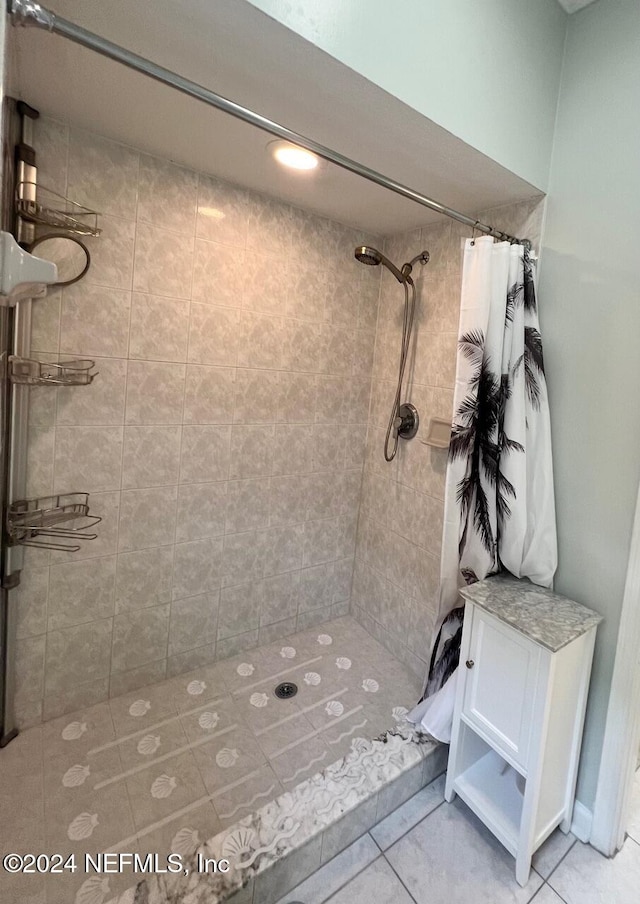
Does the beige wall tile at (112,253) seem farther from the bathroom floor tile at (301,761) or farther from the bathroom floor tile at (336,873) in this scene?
the bathroom floor tile at (336,873)

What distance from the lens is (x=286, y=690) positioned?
6.36 ft

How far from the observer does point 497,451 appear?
4.94ft

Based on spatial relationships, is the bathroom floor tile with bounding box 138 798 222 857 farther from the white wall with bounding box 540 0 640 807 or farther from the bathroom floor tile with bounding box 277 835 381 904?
the white wall with bounding box 540 0 640 807

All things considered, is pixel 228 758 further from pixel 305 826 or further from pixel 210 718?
pixel 305 826

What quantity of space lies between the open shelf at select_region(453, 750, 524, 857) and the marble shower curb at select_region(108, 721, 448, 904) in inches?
5.2

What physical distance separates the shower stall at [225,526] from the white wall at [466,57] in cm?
25

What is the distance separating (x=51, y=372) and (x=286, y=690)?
65.4 inches

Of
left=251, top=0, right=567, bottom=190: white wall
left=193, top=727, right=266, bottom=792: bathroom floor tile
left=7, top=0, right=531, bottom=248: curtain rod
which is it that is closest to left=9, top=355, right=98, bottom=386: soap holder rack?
left=7, top=0, right=531, bottom=248: curtain rod

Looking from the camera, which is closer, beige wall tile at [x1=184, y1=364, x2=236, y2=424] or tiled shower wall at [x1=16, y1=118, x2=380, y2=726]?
tiled shower wall at [x1=16, y1=118, x2=380, y2=726]

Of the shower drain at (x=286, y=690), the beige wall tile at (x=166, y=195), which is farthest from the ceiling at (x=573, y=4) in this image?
the shower drain at (x=286, y=690)

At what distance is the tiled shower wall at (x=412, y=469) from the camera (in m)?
1.95

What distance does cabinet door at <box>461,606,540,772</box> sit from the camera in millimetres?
1261

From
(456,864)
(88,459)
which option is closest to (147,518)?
(88,459)

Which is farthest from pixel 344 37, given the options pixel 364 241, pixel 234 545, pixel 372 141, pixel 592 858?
pixel 592 858
